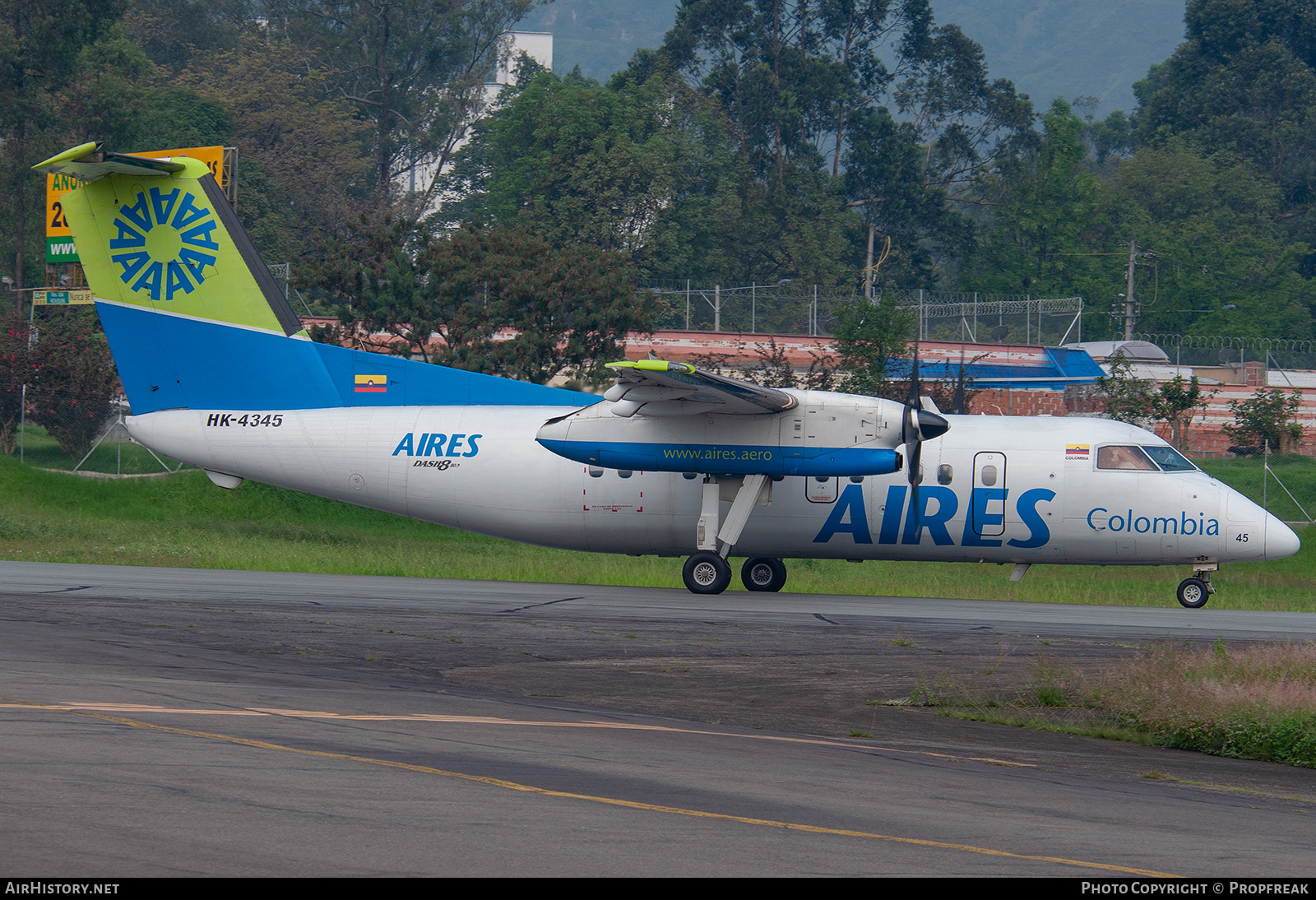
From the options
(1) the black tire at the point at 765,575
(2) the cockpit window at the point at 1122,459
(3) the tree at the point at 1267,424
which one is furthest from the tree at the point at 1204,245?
(1) the black tire at the point at 765,575

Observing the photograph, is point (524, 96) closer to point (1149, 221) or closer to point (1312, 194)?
point (1149, 221)

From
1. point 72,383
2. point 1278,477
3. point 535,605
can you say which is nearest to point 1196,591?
point 535,605

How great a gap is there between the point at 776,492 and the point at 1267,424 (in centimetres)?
3621

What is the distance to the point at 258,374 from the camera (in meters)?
23.0

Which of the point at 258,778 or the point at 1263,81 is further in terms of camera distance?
the point at 1263,81

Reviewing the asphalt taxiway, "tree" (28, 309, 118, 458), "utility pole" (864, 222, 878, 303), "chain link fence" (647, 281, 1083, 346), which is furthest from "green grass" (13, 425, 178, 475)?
"utility pole" (864, 222, 878, 303)

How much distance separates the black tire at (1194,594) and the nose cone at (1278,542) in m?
1.10

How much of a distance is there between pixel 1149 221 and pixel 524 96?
145 feet

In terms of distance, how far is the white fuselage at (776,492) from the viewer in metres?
21.7

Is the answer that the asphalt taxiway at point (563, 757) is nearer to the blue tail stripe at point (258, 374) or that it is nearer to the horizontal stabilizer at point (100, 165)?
the blue tail stripe at point (258, 374)

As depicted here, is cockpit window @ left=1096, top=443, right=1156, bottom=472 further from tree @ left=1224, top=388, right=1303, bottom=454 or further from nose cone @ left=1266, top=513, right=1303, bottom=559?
tree @ left=1224, top=388, right=1303, bottom=454

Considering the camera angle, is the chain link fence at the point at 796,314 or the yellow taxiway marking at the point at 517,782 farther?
the chain link fence at the point at 796,314

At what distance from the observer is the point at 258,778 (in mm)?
7418

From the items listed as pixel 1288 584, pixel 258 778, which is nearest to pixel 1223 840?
pixel 258 778
